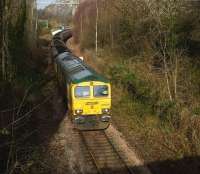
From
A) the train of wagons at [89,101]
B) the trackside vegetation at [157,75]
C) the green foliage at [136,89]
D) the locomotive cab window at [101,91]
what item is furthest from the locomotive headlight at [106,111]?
the green foliage at [136,89]

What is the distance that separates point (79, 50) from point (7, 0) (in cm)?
2119

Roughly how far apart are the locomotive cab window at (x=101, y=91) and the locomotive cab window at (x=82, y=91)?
0.30m

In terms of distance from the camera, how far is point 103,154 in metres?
13.5

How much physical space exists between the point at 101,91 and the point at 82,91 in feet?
2.34

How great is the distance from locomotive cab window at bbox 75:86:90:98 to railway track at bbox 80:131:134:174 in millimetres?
1460

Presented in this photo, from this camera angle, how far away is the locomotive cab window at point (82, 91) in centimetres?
1520

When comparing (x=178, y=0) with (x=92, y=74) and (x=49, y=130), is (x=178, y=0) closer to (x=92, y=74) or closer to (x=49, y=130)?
(x=92, y=74)

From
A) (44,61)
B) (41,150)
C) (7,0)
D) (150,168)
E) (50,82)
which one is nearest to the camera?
(150,168)

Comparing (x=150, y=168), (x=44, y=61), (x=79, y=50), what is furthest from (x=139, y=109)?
(x=79, y=50)

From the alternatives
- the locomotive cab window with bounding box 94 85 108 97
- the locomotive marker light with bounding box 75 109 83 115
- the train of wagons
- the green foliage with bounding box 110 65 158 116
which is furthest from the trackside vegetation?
the locomotive marker light with bounding box 75 109 83 115

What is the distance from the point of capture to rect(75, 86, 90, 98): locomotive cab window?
1520 cm

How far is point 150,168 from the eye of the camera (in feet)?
40.4

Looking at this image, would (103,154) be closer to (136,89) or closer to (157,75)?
(136,89)

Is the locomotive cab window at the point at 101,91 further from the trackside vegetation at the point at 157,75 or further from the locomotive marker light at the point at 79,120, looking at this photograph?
the trackside vegetation at the point at 157,75
